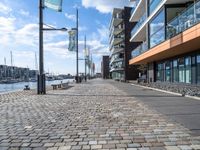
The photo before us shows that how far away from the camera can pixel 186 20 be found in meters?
20.7

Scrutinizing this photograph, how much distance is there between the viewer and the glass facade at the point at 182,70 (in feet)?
82.1

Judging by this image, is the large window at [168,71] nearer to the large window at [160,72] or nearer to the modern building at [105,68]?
the large window at [160,72]

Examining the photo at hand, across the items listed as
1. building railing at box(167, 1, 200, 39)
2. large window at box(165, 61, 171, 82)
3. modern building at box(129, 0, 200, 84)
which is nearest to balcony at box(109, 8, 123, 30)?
modern building at box(129, 0, 200, 84)

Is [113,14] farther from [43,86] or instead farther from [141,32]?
[43,86]

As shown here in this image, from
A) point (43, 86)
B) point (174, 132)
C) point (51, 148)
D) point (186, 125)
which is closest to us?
point (51, 148)

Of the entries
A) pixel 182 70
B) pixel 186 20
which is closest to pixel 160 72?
pixel 182 70

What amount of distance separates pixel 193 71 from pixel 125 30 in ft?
180

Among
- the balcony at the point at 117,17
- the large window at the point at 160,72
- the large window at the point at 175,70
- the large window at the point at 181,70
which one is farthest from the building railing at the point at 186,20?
the balcony at the point at 117,17

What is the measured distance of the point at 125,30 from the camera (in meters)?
79.4

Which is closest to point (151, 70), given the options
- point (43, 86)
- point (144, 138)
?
point (43, 86)

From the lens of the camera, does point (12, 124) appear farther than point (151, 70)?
No

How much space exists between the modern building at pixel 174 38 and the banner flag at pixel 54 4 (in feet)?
26.4

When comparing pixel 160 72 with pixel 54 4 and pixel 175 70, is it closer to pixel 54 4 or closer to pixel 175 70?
pixel 175 70

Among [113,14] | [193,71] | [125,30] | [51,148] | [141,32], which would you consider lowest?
[51,148]
